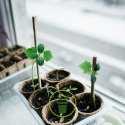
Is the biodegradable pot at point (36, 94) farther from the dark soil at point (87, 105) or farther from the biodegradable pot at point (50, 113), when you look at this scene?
the dark soil at point (87, 105)

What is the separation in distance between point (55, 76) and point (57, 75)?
0.6 inches

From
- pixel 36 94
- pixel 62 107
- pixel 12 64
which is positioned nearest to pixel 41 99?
pixel 36 94

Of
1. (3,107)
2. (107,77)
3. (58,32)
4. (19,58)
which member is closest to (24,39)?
(19,58)

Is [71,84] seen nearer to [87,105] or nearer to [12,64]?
[87,105]

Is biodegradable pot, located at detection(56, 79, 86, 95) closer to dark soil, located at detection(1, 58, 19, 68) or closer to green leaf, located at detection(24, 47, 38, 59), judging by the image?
green leaf, located at detection(24, 47, 38, 59)

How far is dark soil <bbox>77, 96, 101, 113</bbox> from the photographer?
0.67 metres

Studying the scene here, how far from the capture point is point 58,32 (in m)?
3.53

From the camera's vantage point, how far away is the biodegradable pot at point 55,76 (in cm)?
82

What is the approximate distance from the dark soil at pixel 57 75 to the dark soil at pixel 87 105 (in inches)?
8.3

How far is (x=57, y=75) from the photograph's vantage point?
89cm

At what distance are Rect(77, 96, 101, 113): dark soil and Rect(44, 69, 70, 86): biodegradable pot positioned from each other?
0.18m

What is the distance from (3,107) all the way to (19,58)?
366 mm

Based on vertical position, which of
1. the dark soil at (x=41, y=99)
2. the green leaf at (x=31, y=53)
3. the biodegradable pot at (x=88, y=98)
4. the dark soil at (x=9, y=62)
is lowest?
the dark soil at (x=41, y=99)

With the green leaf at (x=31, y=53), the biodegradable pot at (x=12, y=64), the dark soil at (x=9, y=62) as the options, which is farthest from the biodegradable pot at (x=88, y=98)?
the dark soil at (x=9, y=62)
